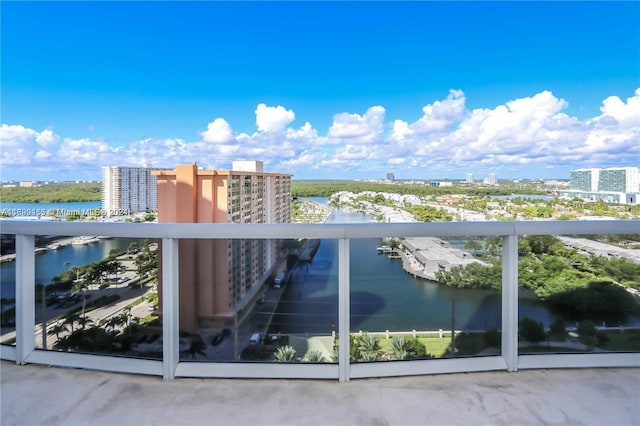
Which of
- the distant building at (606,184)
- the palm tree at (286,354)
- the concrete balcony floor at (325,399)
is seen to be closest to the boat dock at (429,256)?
the concrete balcony floor at (325,399)

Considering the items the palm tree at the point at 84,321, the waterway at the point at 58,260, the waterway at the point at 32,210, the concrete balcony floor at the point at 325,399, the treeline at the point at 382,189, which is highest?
the treeline at the point at 382,189

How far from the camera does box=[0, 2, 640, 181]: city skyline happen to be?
26.3 metres

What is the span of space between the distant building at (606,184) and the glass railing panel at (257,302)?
6.33 m

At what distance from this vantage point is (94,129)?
3831 centimetres

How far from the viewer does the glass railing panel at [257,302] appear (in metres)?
1.72

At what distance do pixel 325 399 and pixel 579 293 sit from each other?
1.52m

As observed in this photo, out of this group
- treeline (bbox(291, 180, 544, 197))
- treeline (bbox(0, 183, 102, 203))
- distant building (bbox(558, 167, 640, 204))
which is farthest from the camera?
treeline (bbox(291, 180, 544, 197))

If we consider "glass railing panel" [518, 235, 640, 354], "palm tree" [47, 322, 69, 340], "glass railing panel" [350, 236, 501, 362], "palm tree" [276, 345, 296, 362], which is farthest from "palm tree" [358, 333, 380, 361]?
"palm tree" [47, 322, 69, 340]

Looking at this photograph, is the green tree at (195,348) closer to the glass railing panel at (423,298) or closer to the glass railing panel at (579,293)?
the glass railing panel at (423,298)

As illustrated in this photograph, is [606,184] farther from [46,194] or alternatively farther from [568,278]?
[46,194]

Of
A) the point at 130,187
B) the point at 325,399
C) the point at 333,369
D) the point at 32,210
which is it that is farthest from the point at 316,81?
the point at 325,399

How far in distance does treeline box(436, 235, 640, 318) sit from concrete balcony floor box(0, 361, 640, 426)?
0.34 m

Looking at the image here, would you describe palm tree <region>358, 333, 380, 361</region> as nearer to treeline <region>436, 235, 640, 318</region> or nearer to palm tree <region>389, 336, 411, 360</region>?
palm tree <region>389, 336, 411, 360</region>

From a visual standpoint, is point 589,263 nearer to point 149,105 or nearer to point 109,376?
Result: point 109,376
